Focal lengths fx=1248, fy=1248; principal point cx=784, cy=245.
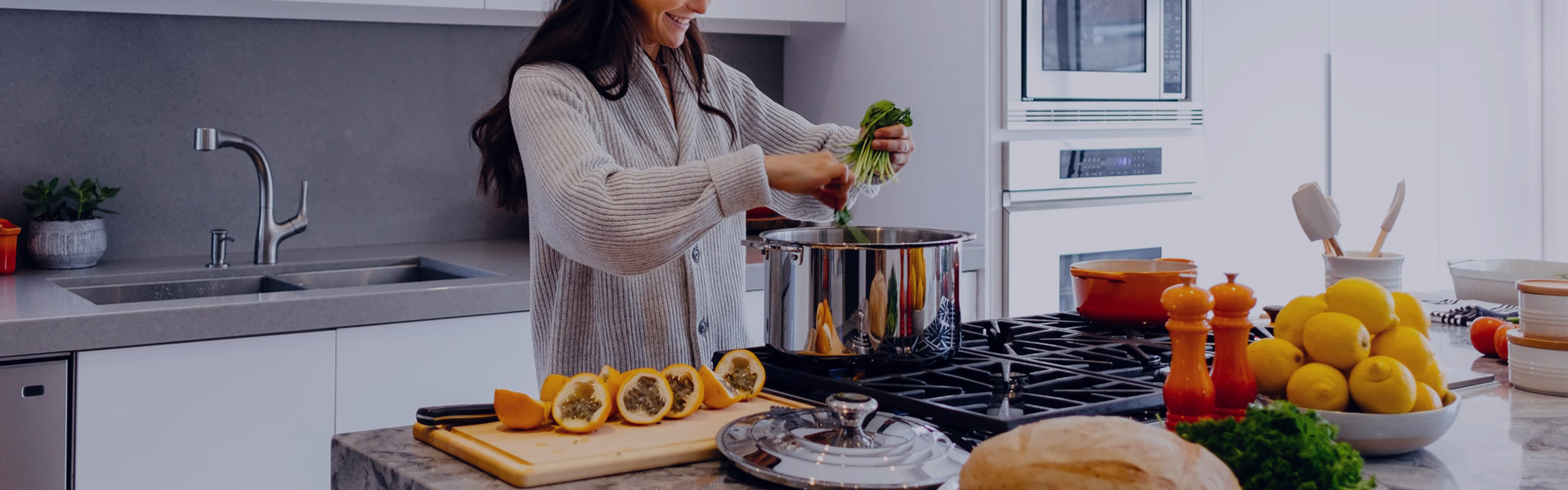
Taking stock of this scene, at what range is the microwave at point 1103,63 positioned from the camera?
2721mm

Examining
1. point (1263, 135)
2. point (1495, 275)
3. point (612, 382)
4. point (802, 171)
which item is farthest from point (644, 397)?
point (1263, 135)

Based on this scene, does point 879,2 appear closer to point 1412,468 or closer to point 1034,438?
point 1412,468

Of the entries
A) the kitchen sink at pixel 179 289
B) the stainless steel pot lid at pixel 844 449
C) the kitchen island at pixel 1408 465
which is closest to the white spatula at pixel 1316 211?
the kitchen island at pixel 1408 465

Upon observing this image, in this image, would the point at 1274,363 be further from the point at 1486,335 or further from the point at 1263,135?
the point at 1263,135

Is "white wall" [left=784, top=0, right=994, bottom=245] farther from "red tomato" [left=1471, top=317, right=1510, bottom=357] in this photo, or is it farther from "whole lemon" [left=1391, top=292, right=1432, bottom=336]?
"whole lemon" [left=1391, top=292, right=1432, bottom=336]

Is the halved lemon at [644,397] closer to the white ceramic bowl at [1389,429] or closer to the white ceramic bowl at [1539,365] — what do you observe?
the white ceramic bowl at [1389,429]

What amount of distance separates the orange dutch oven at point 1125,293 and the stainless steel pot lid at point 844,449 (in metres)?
0.56

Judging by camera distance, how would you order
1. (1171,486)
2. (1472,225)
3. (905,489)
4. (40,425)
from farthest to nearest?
(1472,225), (40,425), (905,489), (1171,486)

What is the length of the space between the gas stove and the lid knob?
11 centimetres

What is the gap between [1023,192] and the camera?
109 inches

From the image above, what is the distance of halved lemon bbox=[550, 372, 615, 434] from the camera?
3.57 ft

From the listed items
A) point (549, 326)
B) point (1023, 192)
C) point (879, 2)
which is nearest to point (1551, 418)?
point (549, 326)

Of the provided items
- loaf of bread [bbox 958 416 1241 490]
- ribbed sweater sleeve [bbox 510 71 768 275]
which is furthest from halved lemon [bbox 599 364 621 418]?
loaf of bread [bbox 958 416 1241 490]

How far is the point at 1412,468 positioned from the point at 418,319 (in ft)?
5.34
